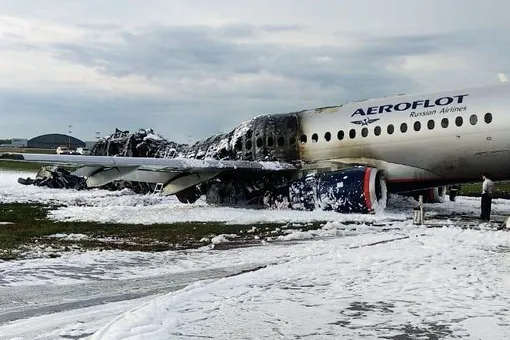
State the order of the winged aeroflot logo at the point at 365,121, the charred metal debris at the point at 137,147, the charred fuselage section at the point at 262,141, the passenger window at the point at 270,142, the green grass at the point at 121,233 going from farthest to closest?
the charred metal debris at the point at 137,147
the passenger window at the point at 270,142
the charred fuselage section at the point at 262,141
the winged aeroflot logo at the point at 365,121
the green grass at the point at 121,233

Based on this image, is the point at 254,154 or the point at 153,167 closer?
the point at 153,167

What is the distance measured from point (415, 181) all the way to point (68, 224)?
32.6 ft

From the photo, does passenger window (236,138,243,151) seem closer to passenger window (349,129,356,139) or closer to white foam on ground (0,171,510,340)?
passenger window (349,129,356,139)

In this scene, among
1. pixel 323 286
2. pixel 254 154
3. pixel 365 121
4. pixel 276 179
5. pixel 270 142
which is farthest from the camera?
pixel 254 154

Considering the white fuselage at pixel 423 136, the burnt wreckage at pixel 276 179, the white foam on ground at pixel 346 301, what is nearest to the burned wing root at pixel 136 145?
the burnt wreckage at pixel 276 179

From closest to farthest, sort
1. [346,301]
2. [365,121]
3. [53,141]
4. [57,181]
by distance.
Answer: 1. [346,301]
2. [365,121]
3. [57,181]
4. [53,141]

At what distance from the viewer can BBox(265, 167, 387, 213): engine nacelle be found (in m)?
17.0

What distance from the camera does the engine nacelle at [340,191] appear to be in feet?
55.7

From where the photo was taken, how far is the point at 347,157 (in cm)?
1928

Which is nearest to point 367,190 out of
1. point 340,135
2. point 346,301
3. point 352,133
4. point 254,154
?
point 352,133

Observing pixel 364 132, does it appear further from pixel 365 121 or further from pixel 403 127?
pixel 403 127

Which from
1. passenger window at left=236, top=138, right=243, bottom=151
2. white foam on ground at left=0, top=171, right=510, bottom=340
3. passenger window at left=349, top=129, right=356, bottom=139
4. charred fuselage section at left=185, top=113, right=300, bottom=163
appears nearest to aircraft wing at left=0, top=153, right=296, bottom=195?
charred fuselage section at left=185, top=113, right=300, bottom=163

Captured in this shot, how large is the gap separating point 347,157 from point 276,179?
2.35 meters

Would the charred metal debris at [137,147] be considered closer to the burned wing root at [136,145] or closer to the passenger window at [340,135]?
the burned wing root at [136,145]
